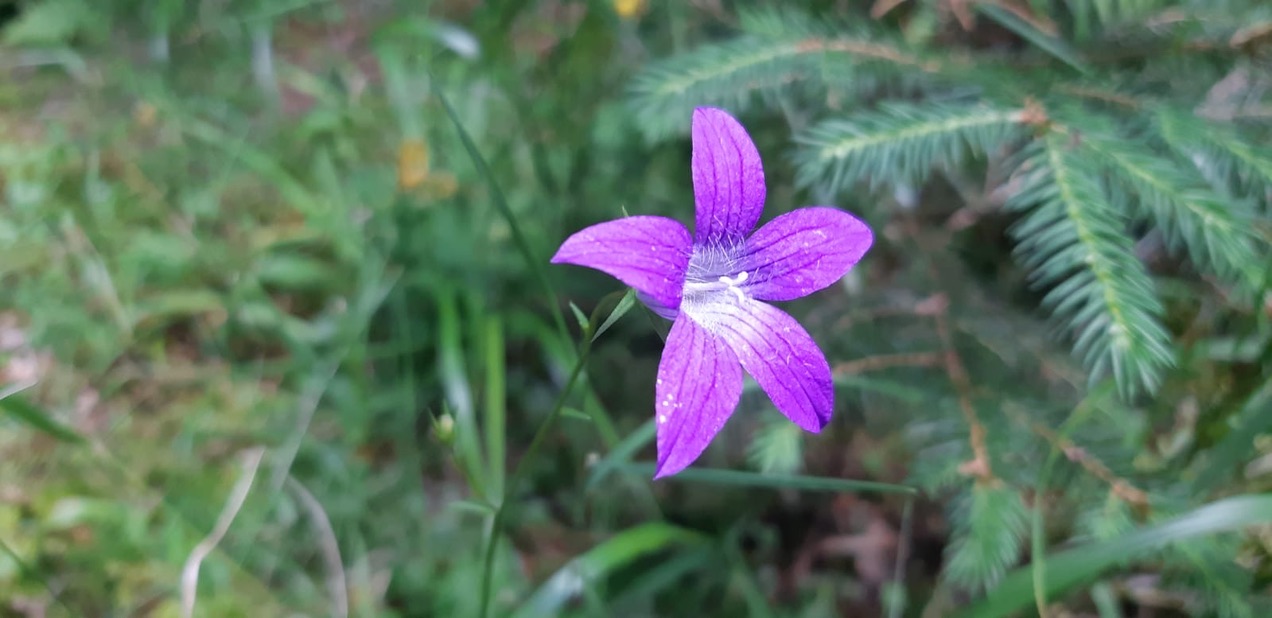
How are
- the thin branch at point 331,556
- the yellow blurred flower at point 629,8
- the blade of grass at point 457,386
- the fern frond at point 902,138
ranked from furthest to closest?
the yellow blurred flower at point 629,8
the blade of grass at point 457,386
the thin branch at point 331,556
the fern frond at point 902,138

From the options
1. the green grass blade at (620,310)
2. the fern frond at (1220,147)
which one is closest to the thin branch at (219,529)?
the green grass blade at (620,310)

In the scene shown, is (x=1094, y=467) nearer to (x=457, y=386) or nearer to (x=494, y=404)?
(x=494, y=404)

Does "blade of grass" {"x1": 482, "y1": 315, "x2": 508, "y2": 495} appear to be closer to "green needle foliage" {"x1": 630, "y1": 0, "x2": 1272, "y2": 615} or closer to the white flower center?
"green needle foliage" {"x1": 630, "y1": 0, "x2": 1272, "y2": 615}

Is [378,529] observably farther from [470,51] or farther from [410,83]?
[410,83]

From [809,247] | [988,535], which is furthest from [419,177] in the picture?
[988,535]

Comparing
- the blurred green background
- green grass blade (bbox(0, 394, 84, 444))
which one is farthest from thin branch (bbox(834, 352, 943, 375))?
green grass blade (bbox(0, 394, 84, 444))

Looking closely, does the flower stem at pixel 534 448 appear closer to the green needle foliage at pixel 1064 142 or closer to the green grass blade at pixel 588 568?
the green grass blade at pixel 588 568

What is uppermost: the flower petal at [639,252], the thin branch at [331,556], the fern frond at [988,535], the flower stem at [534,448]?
the flower petal at [639,252]

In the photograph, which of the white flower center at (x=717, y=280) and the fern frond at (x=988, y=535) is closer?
the white flower center at (x=717, y=280)

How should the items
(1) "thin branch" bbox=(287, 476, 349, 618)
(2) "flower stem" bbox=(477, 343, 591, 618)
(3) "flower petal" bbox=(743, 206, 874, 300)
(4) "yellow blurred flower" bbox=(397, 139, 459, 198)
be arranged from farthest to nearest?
(4) "yellow blurred flower" bbox=(397, 139, 459, 198), (1) "thin branch" bbox=(287, 476, 349, 618), (3) "flower petal" bbox=(743, 206, 874, 300), (2) "flower stem" bbox=(477, 343, 591, 618)
